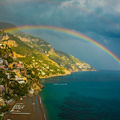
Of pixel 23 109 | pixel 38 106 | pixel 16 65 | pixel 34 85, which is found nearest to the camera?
pixel 23 109

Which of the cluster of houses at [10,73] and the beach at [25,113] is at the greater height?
the cluster of houses at [10,73]

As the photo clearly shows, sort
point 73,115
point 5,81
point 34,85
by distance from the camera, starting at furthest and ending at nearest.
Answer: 1. point 34,85
2. point 5,81
3. point 73,115

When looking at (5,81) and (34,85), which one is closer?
(5,81)

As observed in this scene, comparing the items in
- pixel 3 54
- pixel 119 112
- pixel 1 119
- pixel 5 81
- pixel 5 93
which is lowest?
pixel 119 112

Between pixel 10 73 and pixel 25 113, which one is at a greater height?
pixel 10 73

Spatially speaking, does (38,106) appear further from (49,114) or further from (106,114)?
(106,114)

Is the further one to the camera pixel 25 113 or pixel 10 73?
pixel 10 73

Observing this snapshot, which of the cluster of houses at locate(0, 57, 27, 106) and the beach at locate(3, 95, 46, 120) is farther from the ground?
the cluster of houses at locate(0, 57, 27, 106)

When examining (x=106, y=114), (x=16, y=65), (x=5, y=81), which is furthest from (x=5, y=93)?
(x=106, y=114)

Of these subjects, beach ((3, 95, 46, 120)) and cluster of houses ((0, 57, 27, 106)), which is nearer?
beach ((3, 95, 46, 120))

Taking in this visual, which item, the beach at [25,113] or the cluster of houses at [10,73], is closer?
the beach at [25,113]

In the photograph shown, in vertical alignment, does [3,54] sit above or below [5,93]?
above
